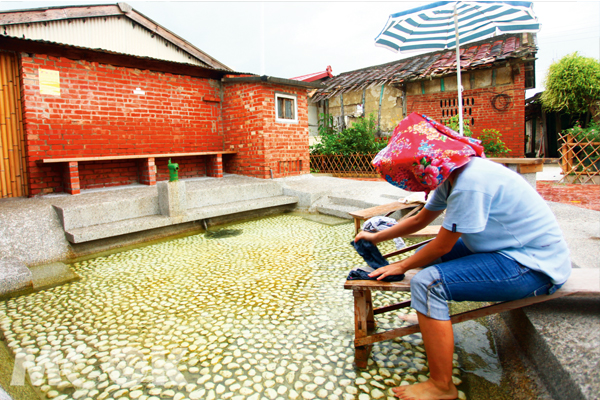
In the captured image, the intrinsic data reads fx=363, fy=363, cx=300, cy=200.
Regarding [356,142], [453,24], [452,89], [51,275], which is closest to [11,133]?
[51,275]

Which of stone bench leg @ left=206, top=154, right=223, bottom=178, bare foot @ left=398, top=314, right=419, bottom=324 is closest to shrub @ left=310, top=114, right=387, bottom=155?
stone bench leg @ left=206, top=154, right=223, bottom=178

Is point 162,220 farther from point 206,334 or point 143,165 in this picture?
point 206,334

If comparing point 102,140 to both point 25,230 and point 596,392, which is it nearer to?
point 25,230

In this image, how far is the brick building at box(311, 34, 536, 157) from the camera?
1113cm

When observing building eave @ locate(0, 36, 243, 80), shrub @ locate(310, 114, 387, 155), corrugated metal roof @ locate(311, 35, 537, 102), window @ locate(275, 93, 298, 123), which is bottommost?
shrub @ locate(310, 114, 387, 155)

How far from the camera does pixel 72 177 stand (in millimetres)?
6059

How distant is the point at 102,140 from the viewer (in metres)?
6.86

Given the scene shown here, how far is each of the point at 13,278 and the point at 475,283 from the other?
13.2 ft

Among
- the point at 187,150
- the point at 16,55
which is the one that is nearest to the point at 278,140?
the point at 187,150

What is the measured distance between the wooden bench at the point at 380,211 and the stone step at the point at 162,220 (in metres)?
2.23

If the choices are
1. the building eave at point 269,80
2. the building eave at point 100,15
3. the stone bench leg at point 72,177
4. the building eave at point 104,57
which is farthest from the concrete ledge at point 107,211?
the building eave at point 100,15

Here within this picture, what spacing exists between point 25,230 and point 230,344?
3592 millimetres

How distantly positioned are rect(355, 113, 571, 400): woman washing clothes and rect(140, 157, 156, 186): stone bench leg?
6.22 meters

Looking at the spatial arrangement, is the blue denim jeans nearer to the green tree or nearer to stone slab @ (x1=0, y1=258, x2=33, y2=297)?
stone slab @ (x1=0, y1=258, x2=33, y2=297)
